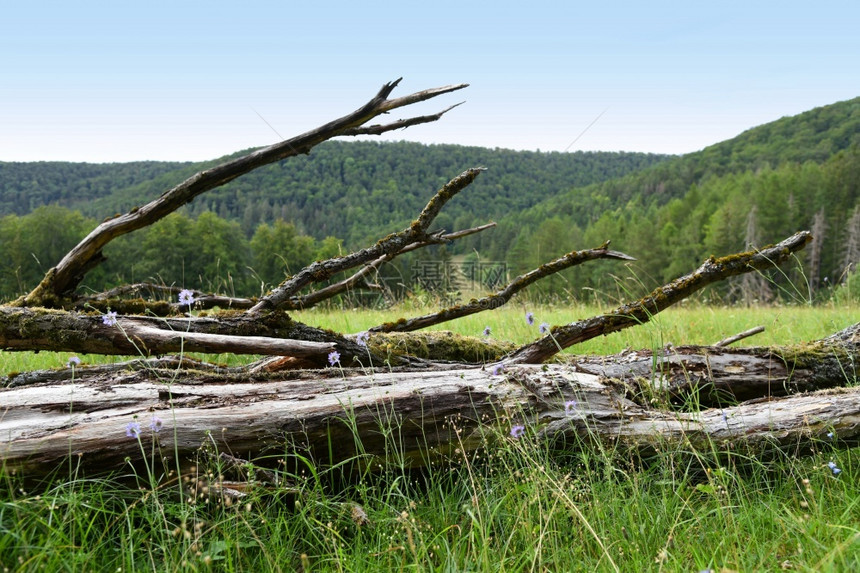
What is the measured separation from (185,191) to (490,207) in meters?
114

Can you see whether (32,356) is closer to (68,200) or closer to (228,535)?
(228,535)

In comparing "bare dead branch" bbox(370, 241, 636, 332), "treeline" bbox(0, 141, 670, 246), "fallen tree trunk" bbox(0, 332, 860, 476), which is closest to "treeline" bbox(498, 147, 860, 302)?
"treeline" bbox(0, 141, 670, 246)

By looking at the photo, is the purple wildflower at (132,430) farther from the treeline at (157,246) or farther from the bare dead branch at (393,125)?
the treeline at (157,246)

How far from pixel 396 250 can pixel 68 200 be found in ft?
451

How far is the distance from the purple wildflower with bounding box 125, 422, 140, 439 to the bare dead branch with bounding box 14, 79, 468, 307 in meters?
1.89

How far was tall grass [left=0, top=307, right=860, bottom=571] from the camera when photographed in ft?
5.72

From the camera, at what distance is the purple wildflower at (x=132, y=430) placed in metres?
1.94

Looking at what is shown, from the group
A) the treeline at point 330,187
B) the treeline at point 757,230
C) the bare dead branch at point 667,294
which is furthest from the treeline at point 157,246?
the bare dead branch at point 667,294

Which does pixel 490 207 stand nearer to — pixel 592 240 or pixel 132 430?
pixel 592 240

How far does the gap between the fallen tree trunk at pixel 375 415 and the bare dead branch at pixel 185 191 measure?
3.47 ft

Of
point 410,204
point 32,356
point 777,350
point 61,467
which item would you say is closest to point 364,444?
point 61,467

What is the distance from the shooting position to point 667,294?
3.37 meters

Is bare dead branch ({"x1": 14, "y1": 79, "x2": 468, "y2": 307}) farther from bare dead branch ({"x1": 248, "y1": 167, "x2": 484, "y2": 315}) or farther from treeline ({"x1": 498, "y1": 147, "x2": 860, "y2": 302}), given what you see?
treeline ({"x1": 498, "y1": 147, "x2": 860, "y2": 302})

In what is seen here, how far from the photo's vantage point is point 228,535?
71.3 inches
